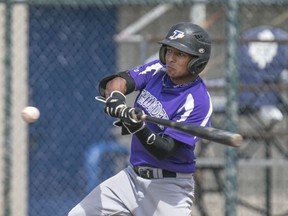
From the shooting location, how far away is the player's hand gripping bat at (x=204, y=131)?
4.70 metres

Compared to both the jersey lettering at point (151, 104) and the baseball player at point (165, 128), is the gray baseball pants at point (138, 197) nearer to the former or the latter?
the baseball player at point (165, 128)

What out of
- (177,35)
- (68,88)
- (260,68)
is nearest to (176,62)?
(177,35)

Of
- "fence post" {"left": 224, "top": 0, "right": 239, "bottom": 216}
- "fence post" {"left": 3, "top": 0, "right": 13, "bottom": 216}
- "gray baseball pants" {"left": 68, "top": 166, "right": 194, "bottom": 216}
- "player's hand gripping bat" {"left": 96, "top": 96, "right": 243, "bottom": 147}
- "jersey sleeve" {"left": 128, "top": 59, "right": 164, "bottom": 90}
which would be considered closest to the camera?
"player's hand gripping bat" {"left": 96, "top": 96, "right": 243, "bottom": 147}

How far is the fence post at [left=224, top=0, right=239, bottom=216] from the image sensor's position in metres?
6.95

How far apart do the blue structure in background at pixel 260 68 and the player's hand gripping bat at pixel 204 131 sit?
138 inches

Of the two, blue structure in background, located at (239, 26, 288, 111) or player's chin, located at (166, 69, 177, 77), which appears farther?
blue structure in background, located at (239, 26, 288, 111)

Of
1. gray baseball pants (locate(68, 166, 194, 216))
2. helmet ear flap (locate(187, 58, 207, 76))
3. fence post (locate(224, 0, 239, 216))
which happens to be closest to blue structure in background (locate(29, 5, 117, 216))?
fence post (locate(224, 0, 239, 216))

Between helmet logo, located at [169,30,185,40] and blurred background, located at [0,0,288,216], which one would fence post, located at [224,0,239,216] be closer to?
blurred background, located at [0,0,288,216]

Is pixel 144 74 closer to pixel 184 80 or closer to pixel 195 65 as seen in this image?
pixel 184 80

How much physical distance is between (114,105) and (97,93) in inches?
184

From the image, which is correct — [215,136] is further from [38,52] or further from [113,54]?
[113,54]

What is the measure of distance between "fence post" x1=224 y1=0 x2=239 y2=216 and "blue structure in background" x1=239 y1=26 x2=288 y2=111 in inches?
58.2

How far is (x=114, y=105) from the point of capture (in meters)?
5.24

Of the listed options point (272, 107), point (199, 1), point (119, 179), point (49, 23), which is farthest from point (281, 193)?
point (119, 179)
